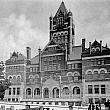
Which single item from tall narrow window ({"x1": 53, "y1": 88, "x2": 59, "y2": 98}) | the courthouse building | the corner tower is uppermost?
the corner tower

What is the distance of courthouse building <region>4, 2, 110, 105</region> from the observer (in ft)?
149

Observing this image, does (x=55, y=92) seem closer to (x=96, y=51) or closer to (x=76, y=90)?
(x=76, y=90)

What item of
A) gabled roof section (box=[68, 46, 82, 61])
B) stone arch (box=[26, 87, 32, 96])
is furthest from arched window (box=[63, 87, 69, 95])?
stone arch (box=[26, 87, 32, 96])

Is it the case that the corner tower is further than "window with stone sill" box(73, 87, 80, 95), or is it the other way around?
the corner tower

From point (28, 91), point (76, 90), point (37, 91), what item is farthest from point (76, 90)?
point (28, 91)

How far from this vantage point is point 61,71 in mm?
50062

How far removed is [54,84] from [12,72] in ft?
38.9

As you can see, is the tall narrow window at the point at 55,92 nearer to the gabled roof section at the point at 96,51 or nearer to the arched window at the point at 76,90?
the arched window at the point at 76,90

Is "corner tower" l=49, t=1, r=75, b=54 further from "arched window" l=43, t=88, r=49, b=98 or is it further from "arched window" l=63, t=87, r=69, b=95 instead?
"arched window" l=43, t=88, r=49, b=98

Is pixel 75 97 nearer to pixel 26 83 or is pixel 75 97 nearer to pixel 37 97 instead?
pixel 37 97

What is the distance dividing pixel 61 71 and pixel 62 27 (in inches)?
521

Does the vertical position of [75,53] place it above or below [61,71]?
above

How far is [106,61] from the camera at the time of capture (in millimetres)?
44969

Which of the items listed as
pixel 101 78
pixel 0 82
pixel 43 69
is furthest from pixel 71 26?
pixel 0 82
